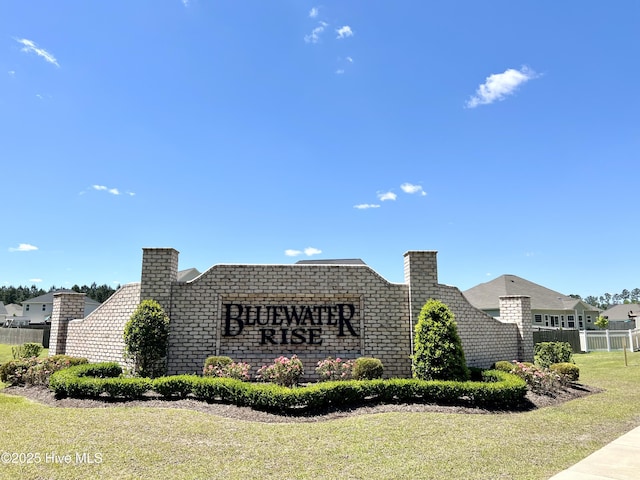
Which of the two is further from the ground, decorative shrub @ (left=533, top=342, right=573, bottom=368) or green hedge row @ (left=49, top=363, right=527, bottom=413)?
decorative shrub @ (left=533, top=342, right=573, bottom=368)

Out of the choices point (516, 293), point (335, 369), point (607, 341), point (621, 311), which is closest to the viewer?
point (335, 369)

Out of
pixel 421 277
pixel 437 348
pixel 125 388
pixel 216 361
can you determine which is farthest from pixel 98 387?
pixel 421 277

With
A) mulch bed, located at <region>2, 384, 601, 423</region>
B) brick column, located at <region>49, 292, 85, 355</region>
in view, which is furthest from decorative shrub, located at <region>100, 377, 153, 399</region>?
brick column, located at <region>49, 292, 85, 355</region>

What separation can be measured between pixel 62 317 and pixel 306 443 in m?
11.9

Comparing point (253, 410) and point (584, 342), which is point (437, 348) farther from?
point (584, 342)

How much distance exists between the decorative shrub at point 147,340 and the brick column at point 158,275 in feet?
1.48

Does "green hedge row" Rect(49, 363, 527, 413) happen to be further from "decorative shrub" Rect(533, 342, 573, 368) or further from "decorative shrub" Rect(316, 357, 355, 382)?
"decorative shrub" Rect(533, 342, 573, 368)

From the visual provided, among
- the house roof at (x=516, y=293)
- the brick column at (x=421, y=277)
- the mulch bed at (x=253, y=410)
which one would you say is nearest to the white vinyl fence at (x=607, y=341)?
the house roof at (x=516, y=293)

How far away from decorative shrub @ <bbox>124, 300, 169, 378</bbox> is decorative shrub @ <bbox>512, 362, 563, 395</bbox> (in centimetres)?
903

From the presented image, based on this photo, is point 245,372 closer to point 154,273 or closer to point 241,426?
point 241,426

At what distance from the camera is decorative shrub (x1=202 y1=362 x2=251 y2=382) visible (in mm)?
9695

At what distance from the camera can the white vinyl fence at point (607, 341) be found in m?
23.4

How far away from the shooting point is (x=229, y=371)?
9.75 metres

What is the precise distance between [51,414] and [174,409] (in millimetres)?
2227
